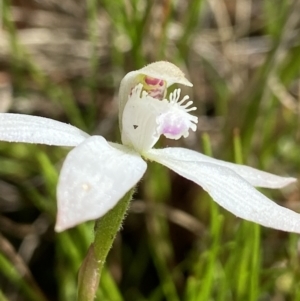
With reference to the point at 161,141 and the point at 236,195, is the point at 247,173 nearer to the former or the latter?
the point at 236,195

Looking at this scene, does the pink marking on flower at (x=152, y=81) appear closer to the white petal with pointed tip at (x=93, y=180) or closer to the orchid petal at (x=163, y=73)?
the orchid petal at (x=163, y=73)

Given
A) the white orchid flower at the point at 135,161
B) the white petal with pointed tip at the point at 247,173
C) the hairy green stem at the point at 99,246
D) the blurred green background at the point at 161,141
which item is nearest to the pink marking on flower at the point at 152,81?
the white orchid flower at the point at 135,161

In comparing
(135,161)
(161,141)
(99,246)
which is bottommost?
(161,141)

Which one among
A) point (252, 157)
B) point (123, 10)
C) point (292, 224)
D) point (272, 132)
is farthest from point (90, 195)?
point (272, 132)

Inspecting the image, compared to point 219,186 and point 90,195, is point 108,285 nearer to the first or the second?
point 219,186

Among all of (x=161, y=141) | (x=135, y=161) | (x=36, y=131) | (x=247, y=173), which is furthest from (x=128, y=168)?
(x=161, y=141)

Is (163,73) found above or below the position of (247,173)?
above
